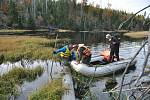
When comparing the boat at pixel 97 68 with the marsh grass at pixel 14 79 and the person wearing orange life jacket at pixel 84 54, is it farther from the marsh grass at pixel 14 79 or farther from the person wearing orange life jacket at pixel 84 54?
the marsh grass at pixel 14 79

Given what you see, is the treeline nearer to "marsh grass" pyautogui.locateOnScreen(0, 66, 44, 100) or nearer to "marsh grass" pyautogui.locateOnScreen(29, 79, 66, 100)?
Answer: "marsh grass" pyautogui.locateOnScreen(0, 66, 44, 100)

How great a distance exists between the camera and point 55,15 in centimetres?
8819

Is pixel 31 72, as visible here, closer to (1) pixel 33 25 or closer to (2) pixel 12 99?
(2) pixel 12 99

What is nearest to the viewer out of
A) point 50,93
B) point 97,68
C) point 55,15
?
point 50,93

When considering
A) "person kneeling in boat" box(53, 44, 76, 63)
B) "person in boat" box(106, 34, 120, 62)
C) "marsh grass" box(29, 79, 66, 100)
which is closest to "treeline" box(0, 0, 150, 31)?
"person in boat" box(106, 34, 120, 62)

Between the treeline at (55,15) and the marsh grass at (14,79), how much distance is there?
169 ft

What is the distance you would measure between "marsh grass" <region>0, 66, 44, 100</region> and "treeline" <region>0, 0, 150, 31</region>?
51490mm

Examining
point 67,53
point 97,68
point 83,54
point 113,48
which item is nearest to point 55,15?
point 113,48

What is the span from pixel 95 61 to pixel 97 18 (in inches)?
3681

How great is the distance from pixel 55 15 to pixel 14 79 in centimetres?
7606

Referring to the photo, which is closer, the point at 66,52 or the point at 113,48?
the point at 66,52

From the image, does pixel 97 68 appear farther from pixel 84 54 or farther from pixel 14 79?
pixel 14 79

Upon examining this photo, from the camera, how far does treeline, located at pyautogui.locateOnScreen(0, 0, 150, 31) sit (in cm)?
7028

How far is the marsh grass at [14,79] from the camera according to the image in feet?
36.4
